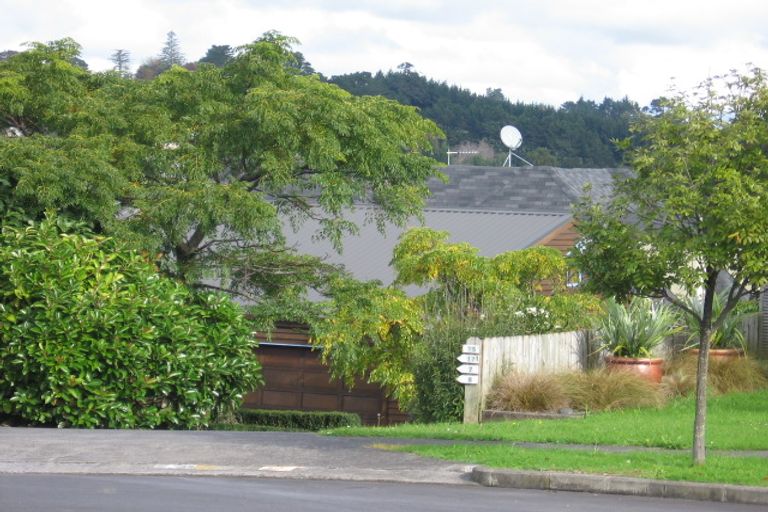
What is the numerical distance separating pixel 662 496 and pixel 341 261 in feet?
75.0

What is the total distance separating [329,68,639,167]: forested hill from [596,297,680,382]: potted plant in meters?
57.9

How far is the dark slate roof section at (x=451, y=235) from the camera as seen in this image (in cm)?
3278

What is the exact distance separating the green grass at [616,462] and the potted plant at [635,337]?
695cm

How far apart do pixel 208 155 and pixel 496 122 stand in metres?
75.6

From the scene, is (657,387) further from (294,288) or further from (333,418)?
(333,418)

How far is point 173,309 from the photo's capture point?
1830 centimetres

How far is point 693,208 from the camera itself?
11023 millimetres

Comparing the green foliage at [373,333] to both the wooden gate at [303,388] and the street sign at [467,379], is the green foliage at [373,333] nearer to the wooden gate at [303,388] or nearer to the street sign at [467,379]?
the wooden gate at [303,388]

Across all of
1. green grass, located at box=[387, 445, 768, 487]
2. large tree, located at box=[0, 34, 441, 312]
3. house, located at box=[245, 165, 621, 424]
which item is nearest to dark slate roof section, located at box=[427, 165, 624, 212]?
house, located at box=[245, 165, 621, 424]

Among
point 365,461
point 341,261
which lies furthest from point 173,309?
point 341,261

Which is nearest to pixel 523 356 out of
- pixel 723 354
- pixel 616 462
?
pixel 723 354

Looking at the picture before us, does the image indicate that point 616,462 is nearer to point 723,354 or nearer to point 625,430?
point 625,430

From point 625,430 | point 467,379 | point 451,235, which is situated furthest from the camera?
point 451,235

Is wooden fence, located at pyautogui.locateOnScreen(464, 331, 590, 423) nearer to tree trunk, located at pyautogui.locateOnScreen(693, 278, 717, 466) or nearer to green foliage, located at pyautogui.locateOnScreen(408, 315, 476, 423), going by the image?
green foliage, located at pyautogui.locateOnScreen(408, 315, 476, 423)
